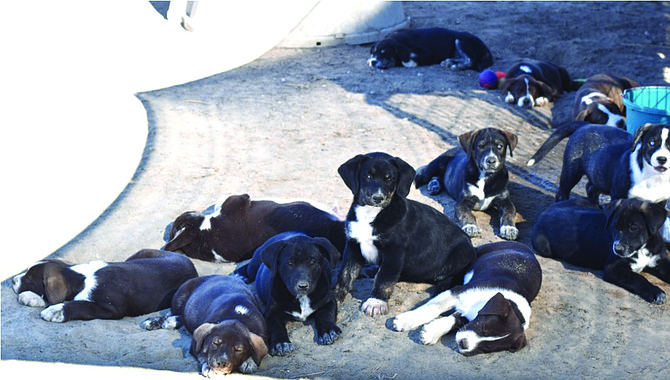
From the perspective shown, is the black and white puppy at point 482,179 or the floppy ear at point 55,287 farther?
the black and white puppy at point 482,179

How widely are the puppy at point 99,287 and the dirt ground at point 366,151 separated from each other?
124 millimetres

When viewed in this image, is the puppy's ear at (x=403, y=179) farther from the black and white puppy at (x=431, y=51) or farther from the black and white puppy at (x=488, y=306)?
the black and white puppy at (x=431, y=51)

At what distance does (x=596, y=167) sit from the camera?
852 centimetres

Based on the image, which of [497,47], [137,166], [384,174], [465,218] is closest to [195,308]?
[384,174]

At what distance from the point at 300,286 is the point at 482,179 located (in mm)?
3112

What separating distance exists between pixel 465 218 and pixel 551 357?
275 cm

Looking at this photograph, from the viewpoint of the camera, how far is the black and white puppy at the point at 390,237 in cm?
664

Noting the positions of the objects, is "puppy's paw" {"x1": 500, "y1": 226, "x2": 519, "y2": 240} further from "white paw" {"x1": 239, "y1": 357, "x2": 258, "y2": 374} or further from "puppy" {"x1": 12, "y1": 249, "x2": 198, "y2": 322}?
"white paw" {"x1": 239, "y1": 357, "x2": 258, "y2": 374}

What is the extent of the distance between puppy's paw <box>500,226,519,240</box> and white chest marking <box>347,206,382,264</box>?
5.96ft

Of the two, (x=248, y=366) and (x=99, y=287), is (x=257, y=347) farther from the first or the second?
(x=99, y=287)

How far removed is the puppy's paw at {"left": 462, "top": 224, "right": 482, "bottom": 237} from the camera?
819cm

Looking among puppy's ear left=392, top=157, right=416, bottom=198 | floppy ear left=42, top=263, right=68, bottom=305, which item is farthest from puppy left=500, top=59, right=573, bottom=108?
floppy ear left=42, top=263, right=68, bottom=305

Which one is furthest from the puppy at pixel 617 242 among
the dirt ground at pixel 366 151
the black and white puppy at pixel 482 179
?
the black and white puppy at pixel 482 179

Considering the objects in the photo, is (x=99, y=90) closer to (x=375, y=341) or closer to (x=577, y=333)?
(x=375, y=341)
